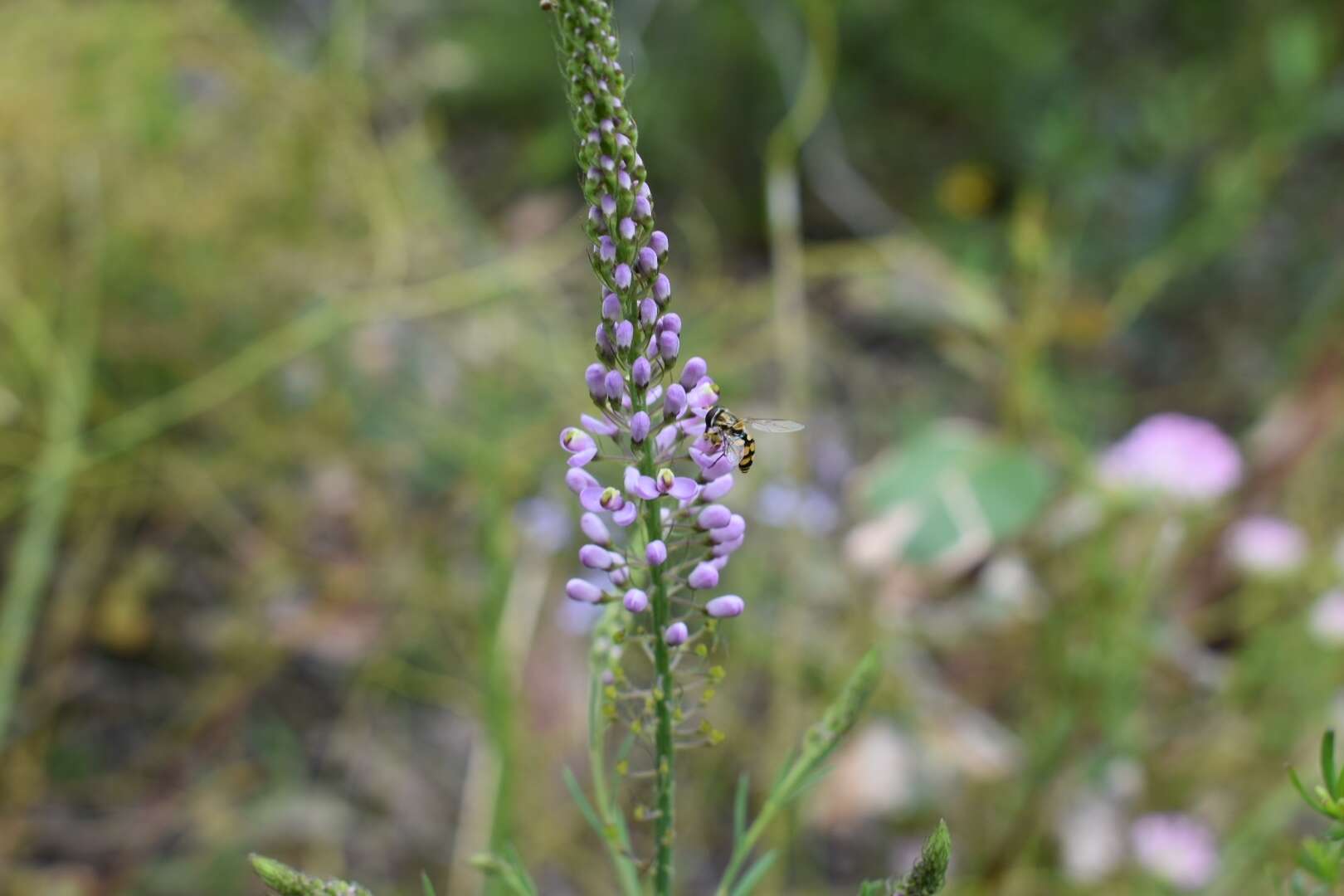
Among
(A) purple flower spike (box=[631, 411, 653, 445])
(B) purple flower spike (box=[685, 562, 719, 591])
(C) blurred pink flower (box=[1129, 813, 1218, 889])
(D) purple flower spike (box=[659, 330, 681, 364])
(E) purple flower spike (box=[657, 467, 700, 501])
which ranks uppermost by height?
(D) purple flower spike (box=[659, 330, 681, 364])

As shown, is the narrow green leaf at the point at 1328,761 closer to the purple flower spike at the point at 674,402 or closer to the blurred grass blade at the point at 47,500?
the purple flower spike at the point at 674,402

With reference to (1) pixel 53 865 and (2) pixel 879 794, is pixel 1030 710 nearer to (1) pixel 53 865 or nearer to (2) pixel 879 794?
(2) pixel 879 794

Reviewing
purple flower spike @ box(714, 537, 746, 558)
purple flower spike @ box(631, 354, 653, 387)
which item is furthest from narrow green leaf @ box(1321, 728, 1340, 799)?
purple flower spike @ box(631, 354, 653, 387)

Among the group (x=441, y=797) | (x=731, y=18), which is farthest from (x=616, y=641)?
(x=731, y=18)

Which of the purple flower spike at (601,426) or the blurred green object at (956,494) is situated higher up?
the blurred green object at (956,494)

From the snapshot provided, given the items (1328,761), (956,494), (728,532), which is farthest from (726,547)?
(956,494)

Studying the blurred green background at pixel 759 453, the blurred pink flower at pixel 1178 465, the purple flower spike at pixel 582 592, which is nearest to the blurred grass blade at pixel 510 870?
the purple flower spike at pixel 582 592

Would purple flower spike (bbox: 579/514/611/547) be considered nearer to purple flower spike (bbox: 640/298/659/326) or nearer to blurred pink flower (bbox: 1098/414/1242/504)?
purple flower spike (bbox: 640/298/659/326)
